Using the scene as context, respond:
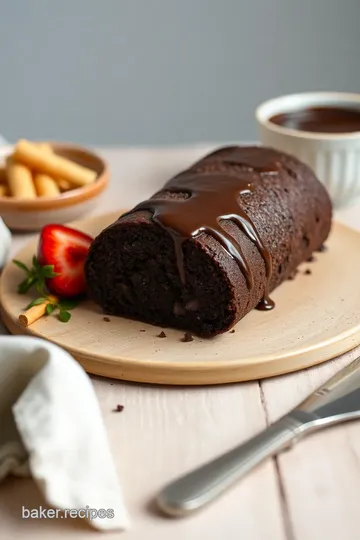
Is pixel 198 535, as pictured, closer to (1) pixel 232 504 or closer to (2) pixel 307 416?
(1) pixel 232 504

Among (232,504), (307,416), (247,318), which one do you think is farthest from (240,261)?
(232,504)

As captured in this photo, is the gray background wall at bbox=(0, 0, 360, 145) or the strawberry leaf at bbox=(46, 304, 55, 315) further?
the gray background wall at bbox=(0, 0, 360, 145)

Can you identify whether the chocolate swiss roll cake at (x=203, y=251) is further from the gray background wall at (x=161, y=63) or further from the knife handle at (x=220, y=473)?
the gray background wall at (x=161, y=63)

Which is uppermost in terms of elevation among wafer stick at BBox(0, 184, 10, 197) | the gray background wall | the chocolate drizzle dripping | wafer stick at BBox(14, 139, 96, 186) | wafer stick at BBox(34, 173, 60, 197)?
the chocolate drizzle dripping

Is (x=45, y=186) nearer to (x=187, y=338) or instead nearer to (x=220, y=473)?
(x=187, y=338)

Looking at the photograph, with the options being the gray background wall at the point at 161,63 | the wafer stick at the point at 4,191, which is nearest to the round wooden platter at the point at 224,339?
the wafer stick at the point at 4,191

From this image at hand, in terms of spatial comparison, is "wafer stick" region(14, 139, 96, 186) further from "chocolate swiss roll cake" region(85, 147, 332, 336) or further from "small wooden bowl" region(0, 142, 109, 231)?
"chocolate swiss roll cake" region(85, 147, 332, 336)

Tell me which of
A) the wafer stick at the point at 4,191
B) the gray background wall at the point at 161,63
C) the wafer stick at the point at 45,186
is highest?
the wafer stick at the point at 45,186

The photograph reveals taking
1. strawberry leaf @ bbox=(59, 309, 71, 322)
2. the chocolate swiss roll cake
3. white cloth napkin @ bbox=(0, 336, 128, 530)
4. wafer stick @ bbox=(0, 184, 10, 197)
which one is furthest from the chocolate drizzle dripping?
wafer stick @ bbox=(0, 184, 10, 197)
